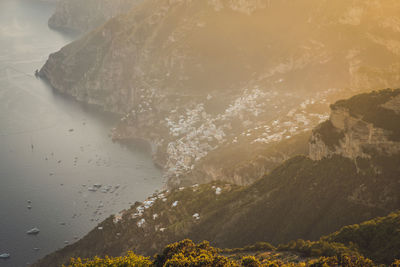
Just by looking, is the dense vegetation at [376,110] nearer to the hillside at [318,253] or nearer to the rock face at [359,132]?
the rock face at [359,132]

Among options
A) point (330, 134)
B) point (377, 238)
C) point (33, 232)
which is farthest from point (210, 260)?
point (33, 232)

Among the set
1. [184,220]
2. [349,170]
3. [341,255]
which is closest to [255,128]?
[184,220]

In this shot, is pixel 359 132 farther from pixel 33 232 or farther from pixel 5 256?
pixel 5 256

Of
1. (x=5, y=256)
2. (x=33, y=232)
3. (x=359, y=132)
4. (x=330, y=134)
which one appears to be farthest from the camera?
(x=33, y=232)

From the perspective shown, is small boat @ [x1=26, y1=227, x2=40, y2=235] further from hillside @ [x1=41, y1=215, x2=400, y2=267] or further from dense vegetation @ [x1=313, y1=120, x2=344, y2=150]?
dense vegetation @ [x1=313, y1=120, x2=344, y2=150]

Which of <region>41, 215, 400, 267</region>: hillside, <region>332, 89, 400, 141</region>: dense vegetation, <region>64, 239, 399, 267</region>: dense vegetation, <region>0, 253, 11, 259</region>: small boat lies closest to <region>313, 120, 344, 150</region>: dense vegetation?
<region>332, 89, 400, 141</region>: dense vegetation

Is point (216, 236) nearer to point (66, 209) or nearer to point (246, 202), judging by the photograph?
point (246, 202)
